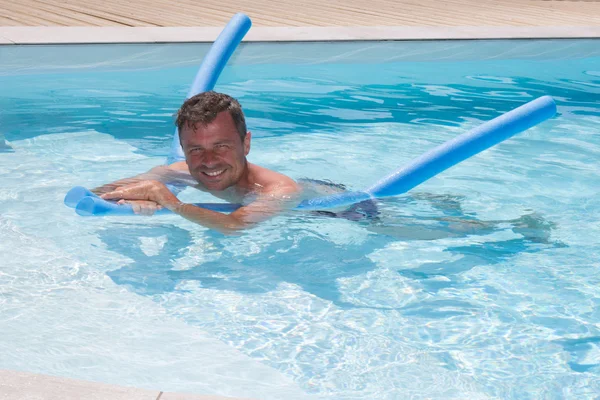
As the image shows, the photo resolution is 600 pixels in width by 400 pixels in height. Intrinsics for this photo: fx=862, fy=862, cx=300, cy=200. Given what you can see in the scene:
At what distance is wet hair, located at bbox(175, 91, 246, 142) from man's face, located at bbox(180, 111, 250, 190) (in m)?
0.02

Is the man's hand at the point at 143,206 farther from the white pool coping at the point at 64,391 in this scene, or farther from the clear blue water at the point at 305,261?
the white pool coping at the point at 64,391

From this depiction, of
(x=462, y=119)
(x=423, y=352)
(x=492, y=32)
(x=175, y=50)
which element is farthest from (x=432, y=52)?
(x=423, y=352)

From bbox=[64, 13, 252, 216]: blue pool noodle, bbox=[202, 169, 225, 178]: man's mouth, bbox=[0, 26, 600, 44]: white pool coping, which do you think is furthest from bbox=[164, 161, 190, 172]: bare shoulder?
bbox=[0, 26, 600, 44]: white pool coping

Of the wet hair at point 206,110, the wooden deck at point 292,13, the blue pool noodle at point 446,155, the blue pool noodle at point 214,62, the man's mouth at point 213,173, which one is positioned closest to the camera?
the wet hair at point 206,110

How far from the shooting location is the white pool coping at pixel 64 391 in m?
1.82

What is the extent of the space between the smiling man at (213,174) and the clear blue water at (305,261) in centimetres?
23

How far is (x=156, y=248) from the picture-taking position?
364 centimetres

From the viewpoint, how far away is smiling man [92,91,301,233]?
3270mm

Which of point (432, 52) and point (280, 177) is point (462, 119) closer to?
point (432, 52)

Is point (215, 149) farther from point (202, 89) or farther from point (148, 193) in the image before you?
point (202, 89)

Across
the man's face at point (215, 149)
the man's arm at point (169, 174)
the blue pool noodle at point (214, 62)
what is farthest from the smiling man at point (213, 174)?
the blue pool noodle at point (214, 62)

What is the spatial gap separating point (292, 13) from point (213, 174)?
5861 millimetres

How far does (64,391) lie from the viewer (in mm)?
1848

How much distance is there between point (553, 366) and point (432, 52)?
5.11m
